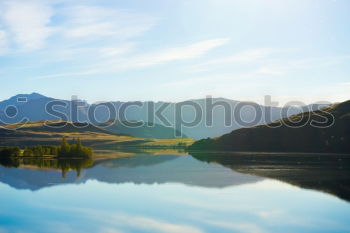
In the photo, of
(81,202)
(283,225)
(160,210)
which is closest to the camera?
(283,225)

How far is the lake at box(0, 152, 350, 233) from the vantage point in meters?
53.8

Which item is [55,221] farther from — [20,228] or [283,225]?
[283,225]

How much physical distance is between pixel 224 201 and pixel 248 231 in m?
22.6

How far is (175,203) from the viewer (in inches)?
2805

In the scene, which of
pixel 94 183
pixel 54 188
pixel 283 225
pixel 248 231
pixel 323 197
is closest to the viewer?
pixel 248 231

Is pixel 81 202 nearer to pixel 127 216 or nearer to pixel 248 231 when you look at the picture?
pixel 127 216

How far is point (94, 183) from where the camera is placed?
333 ft

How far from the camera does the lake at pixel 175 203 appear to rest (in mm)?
53844

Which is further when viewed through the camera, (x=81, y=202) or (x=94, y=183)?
(x=94, y=183)

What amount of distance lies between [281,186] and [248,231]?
45915mm

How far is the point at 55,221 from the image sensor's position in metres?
56.8

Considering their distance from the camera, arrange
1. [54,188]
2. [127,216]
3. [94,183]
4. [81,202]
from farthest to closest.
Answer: [94,183] → [54,188] → [81,202] → [127,216]

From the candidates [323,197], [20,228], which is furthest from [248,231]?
[323,197]

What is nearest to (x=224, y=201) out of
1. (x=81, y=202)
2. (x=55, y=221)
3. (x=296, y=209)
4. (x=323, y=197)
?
(x=296, y=209)
